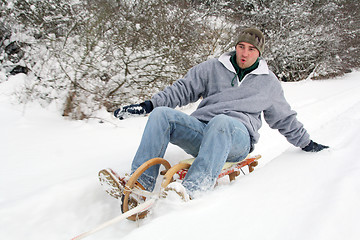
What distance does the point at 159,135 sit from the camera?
4.83ft

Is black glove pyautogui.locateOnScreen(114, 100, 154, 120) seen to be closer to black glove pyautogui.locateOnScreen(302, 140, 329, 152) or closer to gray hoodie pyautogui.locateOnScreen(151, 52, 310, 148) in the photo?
gray hoodie pyautogui.locateOnScreen(151, 52, 310, 148)

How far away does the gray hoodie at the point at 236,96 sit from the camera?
176 cm

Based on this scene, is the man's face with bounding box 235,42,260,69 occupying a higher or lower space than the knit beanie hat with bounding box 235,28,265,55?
lower

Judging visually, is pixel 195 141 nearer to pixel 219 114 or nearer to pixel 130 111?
pixel 219 114

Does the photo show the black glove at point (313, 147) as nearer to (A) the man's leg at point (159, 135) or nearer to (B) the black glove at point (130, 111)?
(A) the man's leg at point (159, 135)

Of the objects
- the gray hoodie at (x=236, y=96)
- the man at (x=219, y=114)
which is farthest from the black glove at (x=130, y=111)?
the gray hoodie at (x=236, y=96)

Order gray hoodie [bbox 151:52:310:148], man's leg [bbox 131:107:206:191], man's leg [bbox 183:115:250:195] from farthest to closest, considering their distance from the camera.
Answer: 1. gray hoodie [bbox 151:52:310:148]
2. man's leg [bbox 131:107:206:191]
3. man's leg [bbox 183:115:250:195]

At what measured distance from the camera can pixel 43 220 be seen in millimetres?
1452

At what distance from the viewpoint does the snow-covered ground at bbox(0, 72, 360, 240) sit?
100 cm

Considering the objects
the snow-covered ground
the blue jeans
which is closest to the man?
the blue jeans

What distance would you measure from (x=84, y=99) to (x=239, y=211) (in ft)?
8.88

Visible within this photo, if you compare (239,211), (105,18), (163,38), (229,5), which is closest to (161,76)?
(163,38)

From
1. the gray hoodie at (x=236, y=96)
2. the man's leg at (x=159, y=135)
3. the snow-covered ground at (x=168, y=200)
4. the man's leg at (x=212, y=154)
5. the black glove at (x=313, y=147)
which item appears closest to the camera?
the snow-covered ground at (x=168, y=200)

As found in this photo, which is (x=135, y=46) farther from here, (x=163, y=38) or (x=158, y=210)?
(x=158, y=210)
